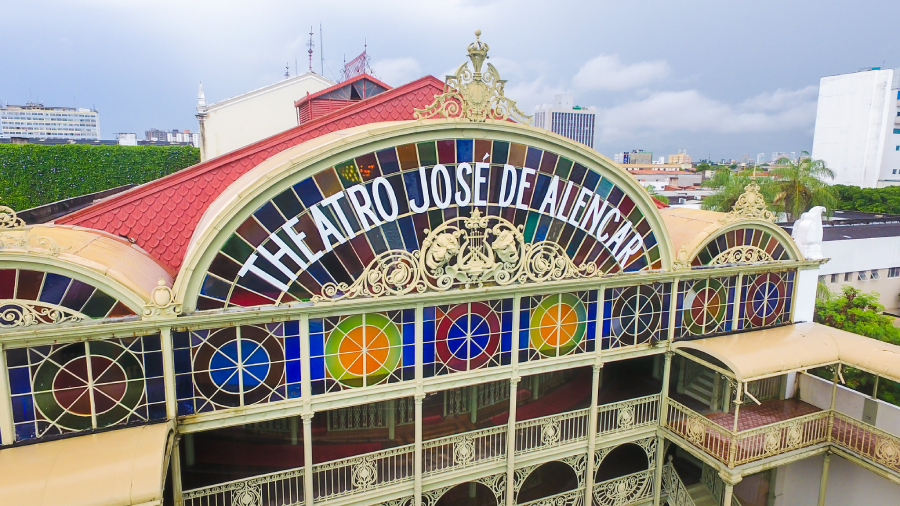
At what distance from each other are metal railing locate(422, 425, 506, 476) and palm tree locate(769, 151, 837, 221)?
32.5 meters

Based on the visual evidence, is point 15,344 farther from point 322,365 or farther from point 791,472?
point 791,472

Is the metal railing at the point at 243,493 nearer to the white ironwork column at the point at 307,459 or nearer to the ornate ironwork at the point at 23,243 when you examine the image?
the white ironwork column at the point at 307,459

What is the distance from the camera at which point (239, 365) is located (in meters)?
9.89

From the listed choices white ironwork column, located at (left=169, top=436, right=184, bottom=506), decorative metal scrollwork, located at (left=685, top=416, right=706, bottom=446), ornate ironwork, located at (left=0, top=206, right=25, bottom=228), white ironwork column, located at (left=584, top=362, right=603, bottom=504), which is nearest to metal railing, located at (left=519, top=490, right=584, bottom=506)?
white ironwork column, located at (left=584, top=362, right=603, bottom=504)

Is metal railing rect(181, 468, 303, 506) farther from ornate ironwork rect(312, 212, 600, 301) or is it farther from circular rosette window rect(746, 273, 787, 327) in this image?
circular rosette window rect(746, 273, 787, 327)

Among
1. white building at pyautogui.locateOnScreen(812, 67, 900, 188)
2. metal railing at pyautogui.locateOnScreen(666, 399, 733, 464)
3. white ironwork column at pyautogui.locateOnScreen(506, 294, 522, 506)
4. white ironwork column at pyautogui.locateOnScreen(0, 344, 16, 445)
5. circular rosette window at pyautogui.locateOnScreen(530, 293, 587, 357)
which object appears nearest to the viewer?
white ironwork column at pyautogui.locateOnScreen(0, 344, 16, 445)

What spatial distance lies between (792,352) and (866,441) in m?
3.41

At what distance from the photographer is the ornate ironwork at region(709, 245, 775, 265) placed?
13711 millimetres

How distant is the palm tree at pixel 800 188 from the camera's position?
34.9 m

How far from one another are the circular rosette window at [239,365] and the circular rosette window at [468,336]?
11.2 ft

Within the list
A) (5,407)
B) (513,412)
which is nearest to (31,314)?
(5,407)

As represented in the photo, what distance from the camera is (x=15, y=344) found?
843 cm

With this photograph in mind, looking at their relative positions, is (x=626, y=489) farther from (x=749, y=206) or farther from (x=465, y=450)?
(x=749, y=206)

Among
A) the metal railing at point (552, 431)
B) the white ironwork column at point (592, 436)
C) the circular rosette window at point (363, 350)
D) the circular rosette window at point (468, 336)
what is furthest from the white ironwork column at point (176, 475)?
the white ironwork column at point (592, 436)
